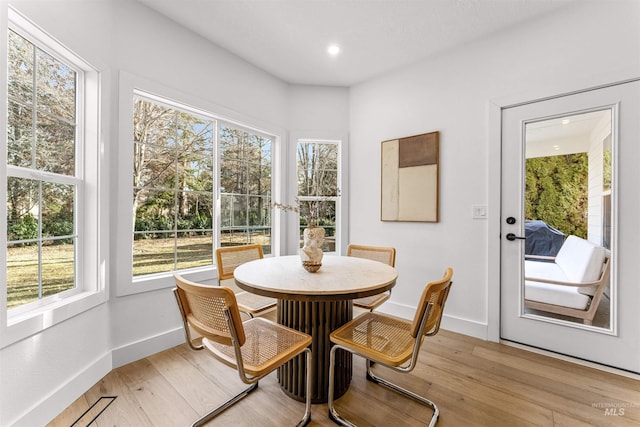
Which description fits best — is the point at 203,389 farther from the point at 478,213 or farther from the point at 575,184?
the point at 575,184

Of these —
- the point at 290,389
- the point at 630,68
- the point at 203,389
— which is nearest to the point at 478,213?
the point at 630,68

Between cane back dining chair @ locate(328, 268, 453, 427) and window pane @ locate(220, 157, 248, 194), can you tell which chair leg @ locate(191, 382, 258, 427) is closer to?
cane back dining chair @ locate(328, 268, 453, 427)

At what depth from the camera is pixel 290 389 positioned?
5.35 ft

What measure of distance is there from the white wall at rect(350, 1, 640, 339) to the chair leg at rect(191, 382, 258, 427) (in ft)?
6.06

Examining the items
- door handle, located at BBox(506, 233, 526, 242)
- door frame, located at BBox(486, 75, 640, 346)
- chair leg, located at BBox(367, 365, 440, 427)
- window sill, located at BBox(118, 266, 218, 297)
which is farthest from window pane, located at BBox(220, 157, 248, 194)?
door handle, located at BBox(506, 233, 526, 242)

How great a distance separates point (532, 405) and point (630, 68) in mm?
2356

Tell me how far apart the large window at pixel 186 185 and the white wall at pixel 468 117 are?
4.41ft

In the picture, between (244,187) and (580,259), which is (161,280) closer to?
(244,187)

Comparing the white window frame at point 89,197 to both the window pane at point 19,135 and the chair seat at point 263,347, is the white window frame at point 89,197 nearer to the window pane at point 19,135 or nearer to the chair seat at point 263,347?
the window pane at point 19,135

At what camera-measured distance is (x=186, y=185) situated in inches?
97.0

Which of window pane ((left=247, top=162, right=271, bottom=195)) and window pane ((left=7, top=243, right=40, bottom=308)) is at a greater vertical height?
window pane ((left=247, top=162, right=271, bottom=195))

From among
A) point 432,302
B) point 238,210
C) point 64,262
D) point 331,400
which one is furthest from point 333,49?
point 331,400

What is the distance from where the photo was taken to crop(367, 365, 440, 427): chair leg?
146 centimetres

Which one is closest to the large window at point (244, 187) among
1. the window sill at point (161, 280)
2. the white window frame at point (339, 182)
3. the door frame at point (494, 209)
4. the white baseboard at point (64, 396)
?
the white window frame at point (339, 182)
